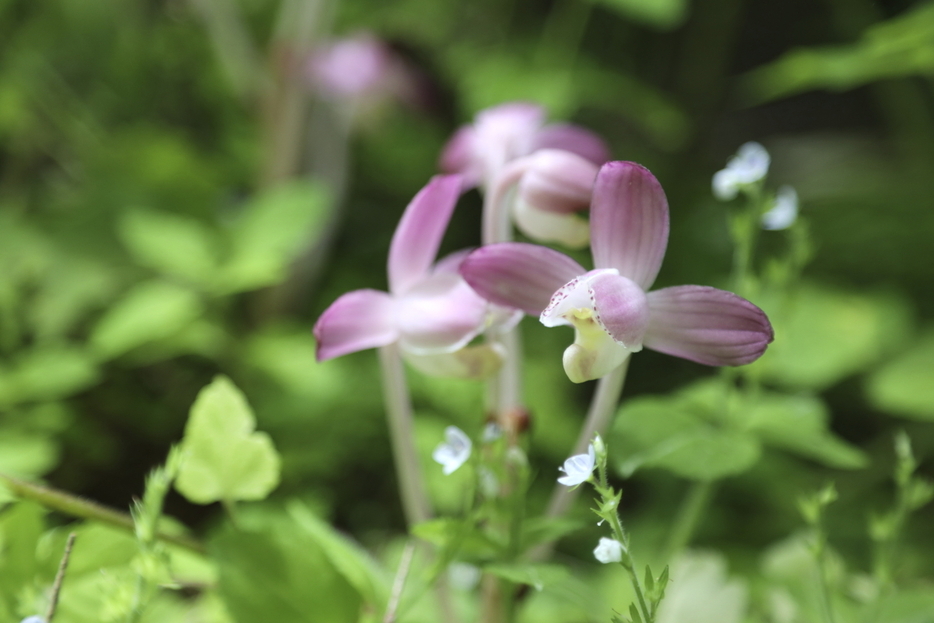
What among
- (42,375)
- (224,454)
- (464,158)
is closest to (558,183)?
(464,158)

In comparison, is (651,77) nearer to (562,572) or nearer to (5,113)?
(5,113)

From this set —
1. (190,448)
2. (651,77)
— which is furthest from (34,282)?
(651,77)

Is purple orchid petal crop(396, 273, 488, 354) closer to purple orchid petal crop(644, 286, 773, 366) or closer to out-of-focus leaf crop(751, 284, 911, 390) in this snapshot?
purple orchid petal crop(644, 286, 773, 366)

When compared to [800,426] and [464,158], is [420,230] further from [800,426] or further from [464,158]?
[800,426]

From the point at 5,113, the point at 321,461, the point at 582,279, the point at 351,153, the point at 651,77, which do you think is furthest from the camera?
the point at 651,77

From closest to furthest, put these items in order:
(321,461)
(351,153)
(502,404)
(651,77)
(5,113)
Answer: (502,404) < (321,461) < (5,113) < (351,153) < (651,77)

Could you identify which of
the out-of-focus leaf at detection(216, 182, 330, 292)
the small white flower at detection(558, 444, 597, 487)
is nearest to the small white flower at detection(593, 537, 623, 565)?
the small white flower at detection(558, 444, 597, 487)

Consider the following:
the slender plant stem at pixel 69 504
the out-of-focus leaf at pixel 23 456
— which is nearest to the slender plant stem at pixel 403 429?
the slender plant stem at pixel 69 504
